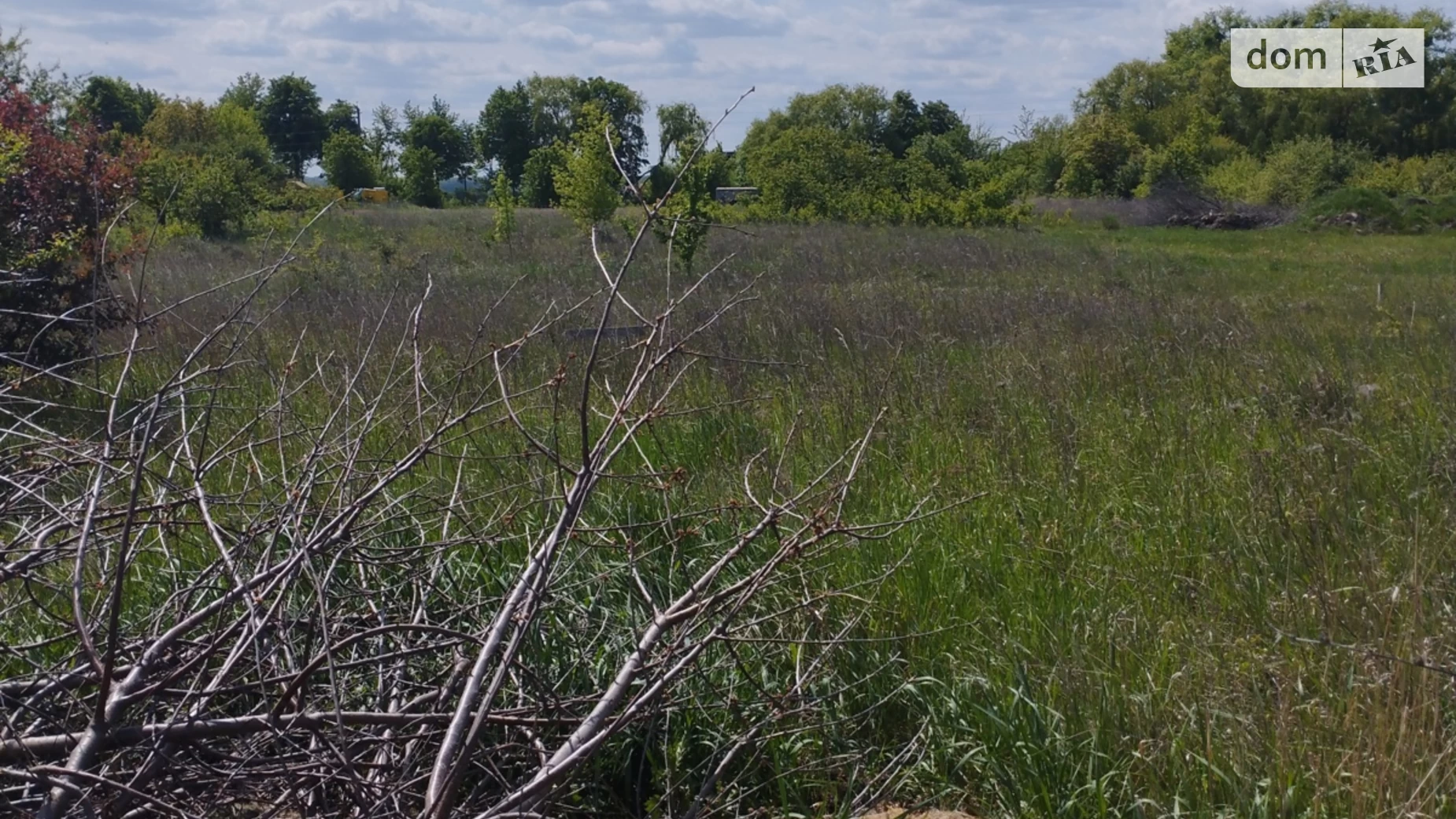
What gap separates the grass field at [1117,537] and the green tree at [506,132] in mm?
70400

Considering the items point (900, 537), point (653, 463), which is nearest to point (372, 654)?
point (900, 537)

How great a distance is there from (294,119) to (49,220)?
276ft

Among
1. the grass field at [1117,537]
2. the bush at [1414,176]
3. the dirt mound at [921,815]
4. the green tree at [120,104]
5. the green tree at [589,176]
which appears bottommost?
the dirt mound at [921,815]

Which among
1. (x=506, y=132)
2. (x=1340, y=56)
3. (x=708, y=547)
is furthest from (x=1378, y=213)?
(x=506, y=132)

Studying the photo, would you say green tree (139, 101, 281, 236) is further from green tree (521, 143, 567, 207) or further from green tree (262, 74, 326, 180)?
green tree (262, 74, 326, 180)

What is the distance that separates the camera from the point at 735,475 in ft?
15.5

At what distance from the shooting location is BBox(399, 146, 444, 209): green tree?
5744 centimetres

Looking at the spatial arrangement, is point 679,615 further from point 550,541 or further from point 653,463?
point 653,463

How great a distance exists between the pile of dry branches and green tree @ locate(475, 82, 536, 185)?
7630cm

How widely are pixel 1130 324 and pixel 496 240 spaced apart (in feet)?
57.1

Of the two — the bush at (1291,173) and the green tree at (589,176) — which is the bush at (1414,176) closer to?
the bush at (1291,173)

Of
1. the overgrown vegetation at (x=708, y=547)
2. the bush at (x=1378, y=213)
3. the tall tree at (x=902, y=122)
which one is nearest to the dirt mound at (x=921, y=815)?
the overgrown vegetation at (x=708, y=547)

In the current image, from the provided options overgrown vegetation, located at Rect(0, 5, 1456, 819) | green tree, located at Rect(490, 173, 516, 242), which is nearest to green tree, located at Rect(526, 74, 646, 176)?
green tree, located at Rect(490, 173, 516, 242)

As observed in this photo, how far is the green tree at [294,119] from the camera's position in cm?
8388
